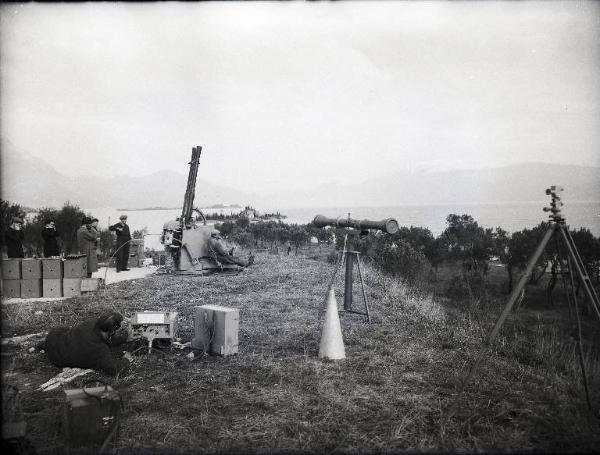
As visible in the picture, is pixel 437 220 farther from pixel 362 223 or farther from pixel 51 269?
pixel 362 223

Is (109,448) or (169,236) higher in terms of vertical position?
(169,236)

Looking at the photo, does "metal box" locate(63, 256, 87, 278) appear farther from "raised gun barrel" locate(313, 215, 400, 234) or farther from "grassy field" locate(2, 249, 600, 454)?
"raised gun barrel" locate(313, 215, 400, 234)

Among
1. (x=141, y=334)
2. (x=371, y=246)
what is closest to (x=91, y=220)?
(x=141, y=334)

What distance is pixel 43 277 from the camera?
10.4m

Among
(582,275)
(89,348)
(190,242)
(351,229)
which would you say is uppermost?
(351,229)

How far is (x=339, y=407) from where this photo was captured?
4.89 m

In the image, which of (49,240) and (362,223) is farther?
(49,240)

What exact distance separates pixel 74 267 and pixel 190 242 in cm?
413

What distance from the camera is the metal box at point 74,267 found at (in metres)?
10.7

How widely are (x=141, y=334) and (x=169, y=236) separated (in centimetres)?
802

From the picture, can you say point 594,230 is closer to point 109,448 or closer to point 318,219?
point 318,219

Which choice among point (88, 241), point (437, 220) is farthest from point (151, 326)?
point (437, 220)

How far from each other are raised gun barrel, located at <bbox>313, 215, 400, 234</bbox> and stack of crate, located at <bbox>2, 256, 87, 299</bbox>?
5.85 metres

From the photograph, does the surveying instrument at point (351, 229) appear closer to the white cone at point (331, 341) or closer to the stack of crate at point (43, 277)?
the white cone at point (331, 341)
